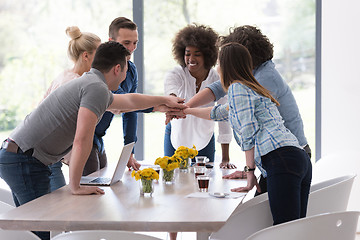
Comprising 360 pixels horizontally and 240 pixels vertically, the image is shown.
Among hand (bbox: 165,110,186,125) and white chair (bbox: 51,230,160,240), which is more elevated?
hand (bbox: 165,110,186,125)

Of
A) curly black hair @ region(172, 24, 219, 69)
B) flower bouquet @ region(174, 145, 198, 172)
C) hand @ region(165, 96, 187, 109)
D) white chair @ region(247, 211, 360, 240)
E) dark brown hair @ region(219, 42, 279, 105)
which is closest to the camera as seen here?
white chair @ region(247, 211, 360, 240)

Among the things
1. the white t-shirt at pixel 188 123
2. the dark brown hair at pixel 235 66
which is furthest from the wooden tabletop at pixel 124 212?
the white t-shirt at pixel 188 123

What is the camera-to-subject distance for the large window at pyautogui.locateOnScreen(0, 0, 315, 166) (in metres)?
4.71

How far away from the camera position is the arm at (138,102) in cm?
284

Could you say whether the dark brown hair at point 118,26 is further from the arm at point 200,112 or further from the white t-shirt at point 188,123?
the arm at point 200,112

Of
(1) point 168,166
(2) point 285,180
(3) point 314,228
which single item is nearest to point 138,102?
(1) point 168,166

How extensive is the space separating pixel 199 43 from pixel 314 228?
1897mm

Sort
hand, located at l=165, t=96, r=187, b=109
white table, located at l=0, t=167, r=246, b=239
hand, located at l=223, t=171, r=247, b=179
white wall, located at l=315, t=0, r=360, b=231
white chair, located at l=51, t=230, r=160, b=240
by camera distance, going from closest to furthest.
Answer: white chair, located at l=51, t=230, r=160, b=240
white table, located at l=0, t=167, r=246, b=239
hand, located at l=223, t=171, r=247, b=179
hand, located at l=165, t=96, r=187, b=109
white wall, located at l=315, t=0, r=360, b=231

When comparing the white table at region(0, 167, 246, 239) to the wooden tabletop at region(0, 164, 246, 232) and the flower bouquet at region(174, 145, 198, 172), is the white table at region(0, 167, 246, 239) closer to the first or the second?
the wooden tabletop at region(0, 164, 246, 232)

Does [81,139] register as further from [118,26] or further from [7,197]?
[118,26]

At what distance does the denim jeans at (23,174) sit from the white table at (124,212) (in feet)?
0.40

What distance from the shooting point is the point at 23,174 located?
234 cm

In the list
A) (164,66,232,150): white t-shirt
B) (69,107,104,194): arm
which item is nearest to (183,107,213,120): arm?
(164,66,232,150): white t-shirt

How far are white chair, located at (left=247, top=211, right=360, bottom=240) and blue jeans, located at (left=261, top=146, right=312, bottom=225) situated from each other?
282 mm
